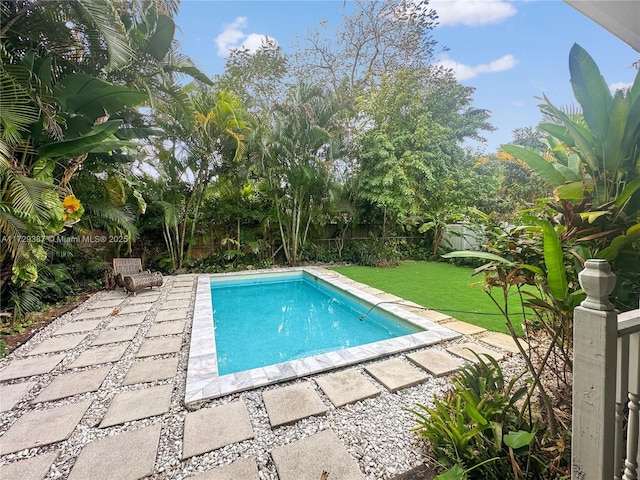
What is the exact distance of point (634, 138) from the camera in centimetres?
137

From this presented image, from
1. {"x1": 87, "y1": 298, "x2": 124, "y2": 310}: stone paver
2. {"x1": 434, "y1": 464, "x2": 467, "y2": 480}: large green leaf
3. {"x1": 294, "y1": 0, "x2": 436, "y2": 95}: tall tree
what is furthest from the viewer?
{"x1": 294, "y1": 0, "x2": 436, "y2": 95}: tall tree

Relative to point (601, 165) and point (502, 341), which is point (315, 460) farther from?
point (502, 341)

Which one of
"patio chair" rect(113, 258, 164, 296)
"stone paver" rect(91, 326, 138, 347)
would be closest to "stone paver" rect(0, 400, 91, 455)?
"stone paver" rect(91, 326, 138, 347)

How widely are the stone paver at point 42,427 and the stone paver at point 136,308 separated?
277 cm

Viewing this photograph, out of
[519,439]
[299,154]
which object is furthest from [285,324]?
[299,154]

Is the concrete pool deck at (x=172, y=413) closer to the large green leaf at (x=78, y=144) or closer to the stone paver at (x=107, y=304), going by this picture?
the stone paver at (x=107, y=304)

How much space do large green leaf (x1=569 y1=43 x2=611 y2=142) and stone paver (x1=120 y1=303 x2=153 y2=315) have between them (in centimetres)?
613

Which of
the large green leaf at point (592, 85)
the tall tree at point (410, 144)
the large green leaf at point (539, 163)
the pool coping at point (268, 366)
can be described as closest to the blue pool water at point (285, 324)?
the pool coping at point (268, 366)

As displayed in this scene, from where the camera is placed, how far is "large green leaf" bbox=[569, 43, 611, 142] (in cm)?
141

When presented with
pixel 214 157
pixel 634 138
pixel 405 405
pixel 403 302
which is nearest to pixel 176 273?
pixel 214 157

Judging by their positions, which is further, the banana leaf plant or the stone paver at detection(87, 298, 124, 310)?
the stone paver at detection(87, 298, 124, 310)

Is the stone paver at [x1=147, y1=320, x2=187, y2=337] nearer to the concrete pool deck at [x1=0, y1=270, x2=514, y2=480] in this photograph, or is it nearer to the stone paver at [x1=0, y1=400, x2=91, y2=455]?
the concrete pool deck at [x1=0, y1=270, x2=514, y2=480]

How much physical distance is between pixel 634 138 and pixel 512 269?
2.82 ft

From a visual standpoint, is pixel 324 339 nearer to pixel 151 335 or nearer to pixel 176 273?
pixel 151 335
